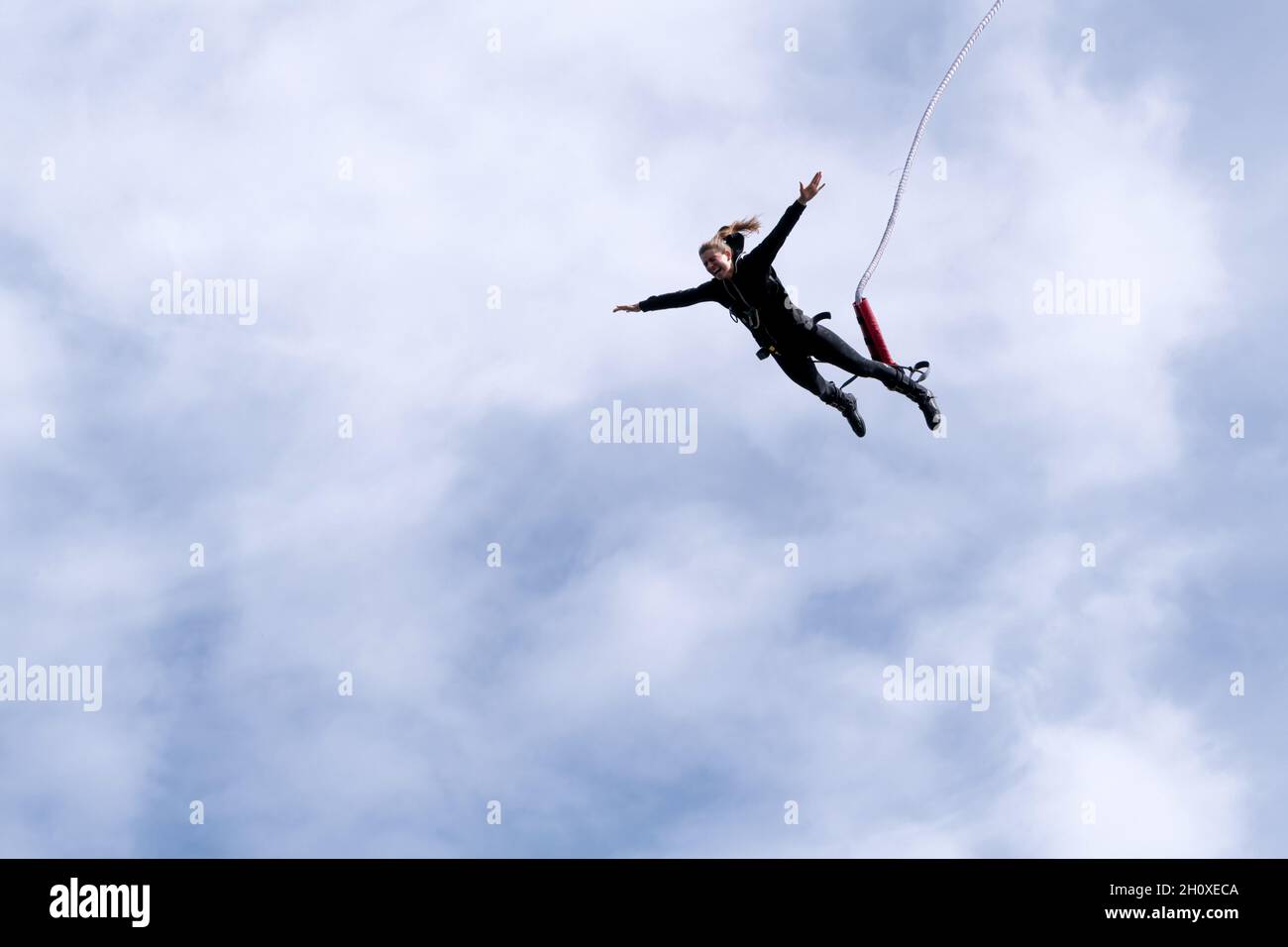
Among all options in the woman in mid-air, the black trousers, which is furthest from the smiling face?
→ the black trousers

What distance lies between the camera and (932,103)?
2720 cm

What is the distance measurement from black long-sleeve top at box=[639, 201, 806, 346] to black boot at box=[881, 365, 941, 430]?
7.56ft

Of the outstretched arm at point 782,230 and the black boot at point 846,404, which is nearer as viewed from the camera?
the outstretched arm at point 782,230

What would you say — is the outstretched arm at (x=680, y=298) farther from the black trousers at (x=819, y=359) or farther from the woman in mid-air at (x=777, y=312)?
the black trousers at (x=819, y=359)

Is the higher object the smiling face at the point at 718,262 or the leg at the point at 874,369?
the smiling face at the point at 718,262

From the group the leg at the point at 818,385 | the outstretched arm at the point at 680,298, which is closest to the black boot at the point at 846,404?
the leg at the point at 818,385

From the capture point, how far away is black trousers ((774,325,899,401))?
2852 cm

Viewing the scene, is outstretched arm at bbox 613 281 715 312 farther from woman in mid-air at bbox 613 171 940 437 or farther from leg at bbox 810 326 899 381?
leg at bbox 810 326 899 381

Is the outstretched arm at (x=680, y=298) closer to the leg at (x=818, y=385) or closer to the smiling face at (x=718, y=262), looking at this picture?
the smiling face at (x=718, y=262)

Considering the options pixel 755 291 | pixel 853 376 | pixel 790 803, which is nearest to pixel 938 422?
pixel 853 376

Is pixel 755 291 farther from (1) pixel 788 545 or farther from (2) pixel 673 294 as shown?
(1) pixel 788 545

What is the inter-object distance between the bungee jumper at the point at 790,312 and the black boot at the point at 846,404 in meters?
0.02

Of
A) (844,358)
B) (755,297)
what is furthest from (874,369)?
(755,297)

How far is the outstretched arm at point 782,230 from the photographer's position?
2598 cm
